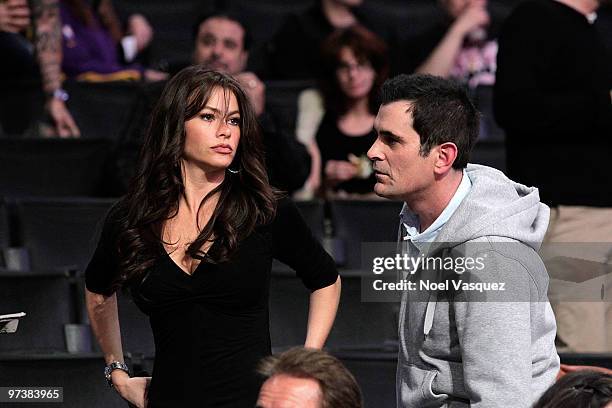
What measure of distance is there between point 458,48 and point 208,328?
4156 millimetres

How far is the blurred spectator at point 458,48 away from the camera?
695cm

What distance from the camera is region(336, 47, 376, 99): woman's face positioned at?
605 centimetres

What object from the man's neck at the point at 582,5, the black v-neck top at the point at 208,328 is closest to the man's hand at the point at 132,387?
the black v-neck top at the point at 208,328

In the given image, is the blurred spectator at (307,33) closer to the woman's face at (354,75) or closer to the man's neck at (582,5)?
the woman's face at (354,75)

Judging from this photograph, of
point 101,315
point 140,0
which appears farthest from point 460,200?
point 140,0

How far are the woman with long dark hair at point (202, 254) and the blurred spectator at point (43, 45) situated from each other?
9.71 feet

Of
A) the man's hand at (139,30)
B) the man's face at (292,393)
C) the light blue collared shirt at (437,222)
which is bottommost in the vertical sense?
the man's face at (292,393)

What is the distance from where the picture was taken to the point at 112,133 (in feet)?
22.1

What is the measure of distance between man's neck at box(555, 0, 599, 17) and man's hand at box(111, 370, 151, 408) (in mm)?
2242

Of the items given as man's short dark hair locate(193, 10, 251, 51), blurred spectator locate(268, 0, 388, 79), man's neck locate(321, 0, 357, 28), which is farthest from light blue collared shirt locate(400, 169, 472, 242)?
man's neck locate(321, 0, 357, 28)

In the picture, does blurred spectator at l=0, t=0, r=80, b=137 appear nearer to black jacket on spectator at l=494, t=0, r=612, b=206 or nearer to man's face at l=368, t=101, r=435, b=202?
black jacket on spectator at l=494, t=0, r=612, b=206

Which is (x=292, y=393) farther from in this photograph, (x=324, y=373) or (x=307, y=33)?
(x=307, y=33)

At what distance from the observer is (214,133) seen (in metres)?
3.32

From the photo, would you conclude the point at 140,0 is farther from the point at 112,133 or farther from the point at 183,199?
the point at 183,199
